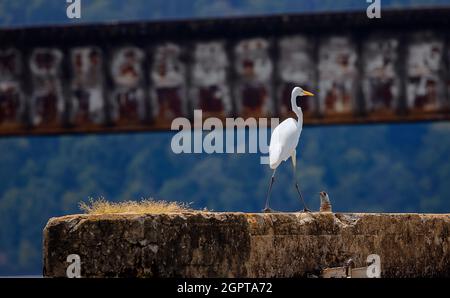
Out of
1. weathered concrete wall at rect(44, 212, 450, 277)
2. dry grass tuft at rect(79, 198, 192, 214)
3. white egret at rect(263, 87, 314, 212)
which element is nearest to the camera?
weathered concrete wall at rect(44, 212, 450, 277)

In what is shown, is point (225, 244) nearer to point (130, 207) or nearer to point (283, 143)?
point (130, 207)

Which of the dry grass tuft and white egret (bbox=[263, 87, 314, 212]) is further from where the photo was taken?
white egret (bbox=[263, 87, 314, 212])

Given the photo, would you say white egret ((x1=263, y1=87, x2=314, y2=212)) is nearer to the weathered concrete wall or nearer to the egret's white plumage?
the egret's white plumage

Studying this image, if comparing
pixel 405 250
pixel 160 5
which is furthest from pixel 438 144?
pixel 405 250

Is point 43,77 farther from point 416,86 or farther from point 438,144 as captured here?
point 438,144

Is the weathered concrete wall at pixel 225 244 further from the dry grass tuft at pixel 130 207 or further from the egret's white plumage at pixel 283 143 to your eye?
the egret's white plumage at pixel 283 143

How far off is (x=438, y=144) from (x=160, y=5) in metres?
43.2

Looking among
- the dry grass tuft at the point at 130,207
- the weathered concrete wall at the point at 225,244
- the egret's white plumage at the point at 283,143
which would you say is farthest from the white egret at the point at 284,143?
the dry grass tuft at the point at 130,207

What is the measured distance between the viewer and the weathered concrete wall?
1445 cm

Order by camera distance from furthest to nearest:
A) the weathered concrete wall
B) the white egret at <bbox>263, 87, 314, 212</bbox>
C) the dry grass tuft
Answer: the white egret at <bbox>263, 87, 314, 212</bbox> → the dry grass tuft → the weathered concrete wall

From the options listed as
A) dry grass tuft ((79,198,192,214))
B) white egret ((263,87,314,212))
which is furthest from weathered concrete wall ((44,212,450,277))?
white egret ((263,87,314,212))

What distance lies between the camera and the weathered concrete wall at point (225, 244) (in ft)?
47.4
